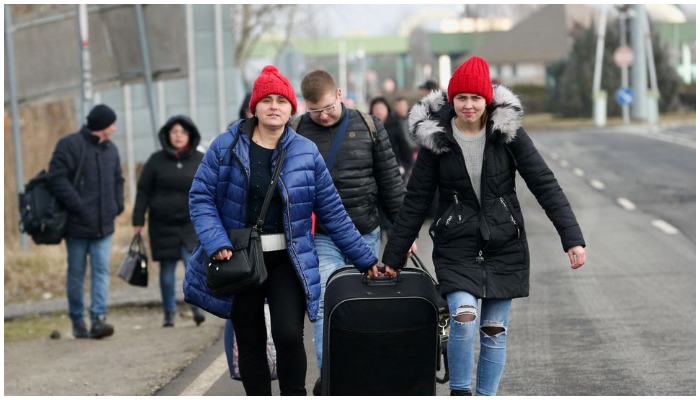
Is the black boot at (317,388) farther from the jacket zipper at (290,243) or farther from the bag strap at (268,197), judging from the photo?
the bag strap at (268,197)

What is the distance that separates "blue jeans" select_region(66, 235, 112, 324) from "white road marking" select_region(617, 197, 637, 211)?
36.6ft

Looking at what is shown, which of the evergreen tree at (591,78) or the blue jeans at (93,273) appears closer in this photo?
the blue jeans at (93,273)

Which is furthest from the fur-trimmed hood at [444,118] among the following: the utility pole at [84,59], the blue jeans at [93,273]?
the utility pole at [84,59]

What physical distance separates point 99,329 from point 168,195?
1.12m

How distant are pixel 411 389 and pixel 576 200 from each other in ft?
53.4

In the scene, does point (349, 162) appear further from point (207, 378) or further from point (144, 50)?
point (144, 50)

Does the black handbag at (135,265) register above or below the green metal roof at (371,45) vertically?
above

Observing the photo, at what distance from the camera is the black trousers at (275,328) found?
21.3 ft

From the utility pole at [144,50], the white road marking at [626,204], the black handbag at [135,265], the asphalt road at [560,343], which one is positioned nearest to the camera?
the asphalt road at [560,343]

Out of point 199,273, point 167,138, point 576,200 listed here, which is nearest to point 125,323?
point 167,138

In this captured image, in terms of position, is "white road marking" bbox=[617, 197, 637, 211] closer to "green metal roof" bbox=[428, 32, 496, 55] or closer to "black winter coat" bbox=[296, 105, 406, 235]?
"black winter coat" bbox=[296, 105, 406, 235]

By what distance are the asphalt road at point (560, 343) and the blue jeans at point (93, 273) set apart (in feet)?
0.83

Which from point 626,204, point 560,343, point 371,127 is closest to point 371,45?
point 626,204

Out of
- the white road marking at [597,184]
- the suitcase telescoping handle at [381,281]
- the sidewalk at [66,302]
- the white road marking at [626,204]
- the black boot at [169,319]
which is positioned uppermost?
the suitcase telescoping handle at [381,281]
